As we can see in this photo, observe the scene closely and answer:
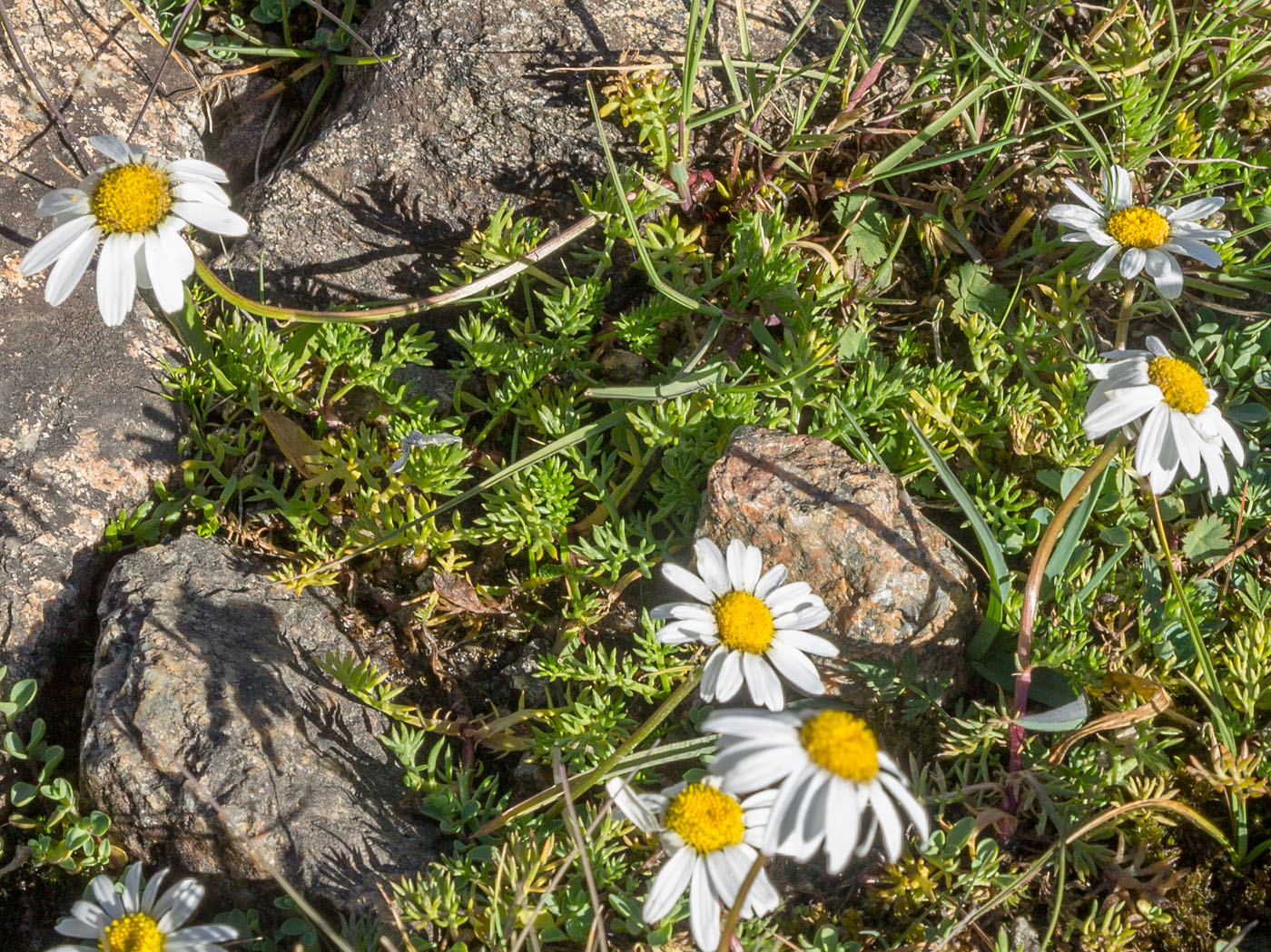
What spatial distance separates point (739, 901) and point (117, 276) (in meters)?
2.09

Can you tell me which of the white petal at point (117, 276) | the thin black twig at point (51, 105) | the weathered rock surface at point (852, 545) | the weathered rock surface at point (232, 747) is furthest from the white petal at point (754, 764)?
the thin black twig at point (51, 105)

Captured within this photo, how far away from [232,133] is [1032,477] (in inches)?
133

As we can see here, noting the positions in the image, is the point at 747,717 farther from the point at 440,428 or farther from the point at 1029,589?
the point at 440,428

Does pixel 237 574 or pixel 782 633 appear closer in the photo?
pixel 782 633

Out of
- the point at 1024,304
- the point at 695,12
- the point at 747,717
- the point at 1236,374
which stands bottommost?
the point at 1236,374

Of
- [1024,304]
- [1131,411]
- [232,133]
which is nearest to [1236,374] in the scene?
[1024,304]

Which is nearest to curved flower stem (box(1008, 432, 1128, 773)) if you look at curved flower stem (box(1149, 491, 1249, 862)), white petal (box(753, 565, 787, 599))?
curved flower stem (box(1149, 491, 1249, 862))

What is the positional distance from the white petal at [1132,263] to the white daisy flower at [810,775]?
1929mm

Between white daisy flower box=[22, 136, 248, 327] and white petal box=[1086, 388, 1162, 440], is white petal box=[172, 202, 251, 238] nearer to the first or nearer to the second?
white daisy flower box=[22, 136, 248, 327]

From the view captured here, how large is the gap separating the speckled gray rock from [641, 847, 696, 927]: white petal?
7.49 feet

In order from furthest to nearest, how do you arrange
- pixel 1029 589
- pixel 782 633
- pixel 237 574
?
pixel 237 574 < pixel 1029 589 < pixel 782 633

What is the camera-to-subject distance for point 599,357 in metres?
3.43

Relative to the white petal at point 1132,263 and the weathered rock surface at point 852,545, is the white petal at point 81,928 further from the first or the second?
the white petal at point 1132,263

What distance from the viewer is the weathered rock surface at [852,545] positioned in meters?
2.84
